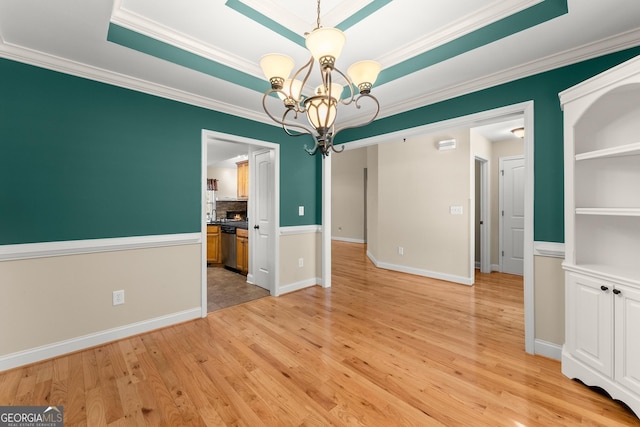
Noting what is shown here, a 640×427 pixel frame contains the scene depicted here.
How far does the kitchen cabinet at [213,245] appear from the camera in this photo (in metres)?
5.75

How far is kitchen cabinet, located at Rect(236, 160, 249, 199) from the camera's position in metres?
6.82

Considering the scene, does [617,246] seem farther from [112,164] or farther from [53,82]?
[53,82]

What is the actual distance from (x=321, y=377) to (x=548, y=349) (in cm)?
201

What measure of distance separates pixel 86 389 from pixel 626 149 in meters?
4.00

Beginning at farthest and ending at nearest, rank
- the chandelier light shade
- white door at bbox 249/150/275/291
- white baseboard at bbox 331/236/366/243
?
1. white baseboard at bbox 331/236/366/243
2. white door at bbox 249/150/275/291
3. the chandelier light shade

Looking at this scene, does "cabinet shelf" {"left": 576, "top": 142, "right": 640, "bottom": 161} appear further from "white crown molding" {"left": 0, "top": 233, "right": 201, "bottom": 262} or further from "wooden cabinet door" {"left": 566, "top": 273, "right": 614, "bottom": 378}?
"white crown molding" {"left": 0, "top": 233, "right": 201, "bottom": 262}

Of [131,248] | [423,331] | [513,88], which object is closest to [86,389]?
[131,248]

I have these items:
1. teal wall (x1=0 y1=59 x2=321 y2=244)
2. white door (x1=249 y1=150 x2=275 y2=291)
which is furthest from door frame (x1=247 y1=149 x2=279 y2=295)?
teal wall (x1=0 y1=59 x2=321 y2=244)

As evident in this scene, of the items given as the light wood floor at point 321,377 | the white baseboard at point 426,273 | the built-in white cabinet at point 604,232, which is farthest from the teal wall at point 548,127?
the white baseboard at point 426,273

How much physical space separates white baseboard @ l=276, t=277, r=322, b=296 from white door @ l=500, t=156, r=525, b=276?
3790 millimetres

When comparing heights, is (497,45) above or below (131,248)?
above

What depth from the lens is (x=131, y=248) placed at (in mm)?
2723

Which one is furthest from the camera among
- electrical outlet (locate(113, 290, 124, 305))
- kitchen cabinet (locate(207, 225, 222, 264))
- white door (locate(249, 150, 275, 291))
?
kitchen cabinet (locate(207, 225, 222, 264))

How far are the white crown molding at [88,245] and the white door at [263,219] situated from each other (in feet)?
3.99
